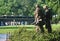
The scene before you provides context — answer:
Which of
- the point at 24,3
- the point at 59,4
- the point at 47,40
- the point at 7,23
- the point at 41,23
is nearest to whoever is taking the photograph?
the point at 47,40

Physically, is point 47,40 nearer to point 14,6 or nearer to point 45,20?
point 45,20

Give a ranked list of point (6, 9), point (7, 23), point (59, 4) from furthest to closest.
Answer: point (6, 9) < point (7, 23) < point (59, 4)

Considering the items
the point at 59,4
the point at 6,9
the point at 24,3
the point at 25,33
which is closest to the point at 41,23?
the point at 25,33

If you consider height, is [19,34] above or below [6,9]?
above

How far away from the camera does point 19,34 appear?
13664mm

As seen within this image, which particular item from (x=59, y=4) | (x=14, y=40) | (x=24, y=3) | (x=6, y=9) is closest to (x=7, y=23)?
(x=6, y=9)

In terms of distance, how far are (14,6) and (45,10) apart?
65.7 meters

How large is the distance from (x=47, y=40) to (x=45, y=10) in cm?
243

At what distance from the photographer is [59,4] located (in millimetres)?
18547

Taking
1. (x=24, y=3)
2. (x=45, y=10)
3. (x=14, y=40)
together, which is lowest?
(x=24, y=3)

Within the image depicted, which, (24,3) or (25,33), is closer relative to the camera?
(25,33)

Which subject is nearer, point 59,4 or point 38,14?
point 38,14

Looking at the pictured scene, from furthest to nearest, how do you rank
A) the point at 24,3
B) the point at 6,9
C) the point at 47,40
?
the point at 24,3
the point at 6,9
the point at 47,40

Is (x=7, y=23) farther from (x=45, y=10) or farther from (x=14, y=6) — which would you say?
(x=45, y=10)
